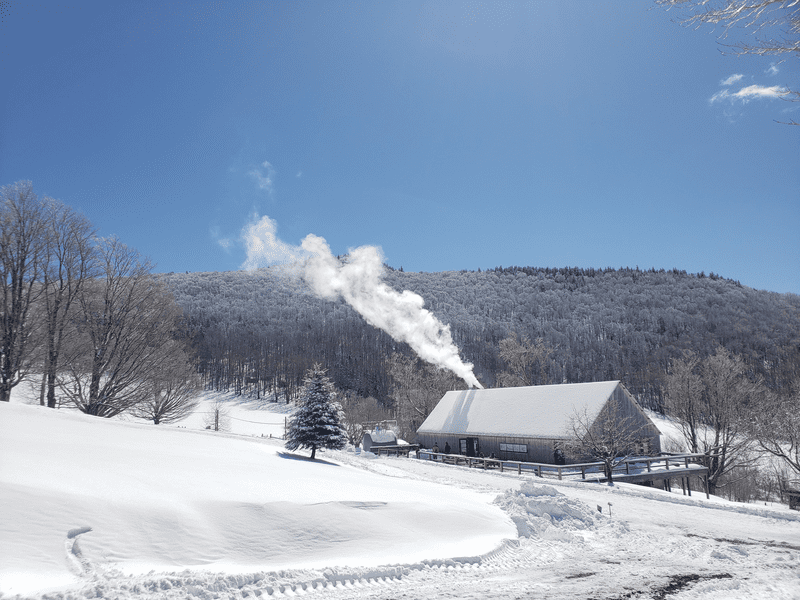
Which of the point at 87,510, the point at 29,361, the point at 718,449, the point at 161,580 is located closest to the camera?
the point at 161,580

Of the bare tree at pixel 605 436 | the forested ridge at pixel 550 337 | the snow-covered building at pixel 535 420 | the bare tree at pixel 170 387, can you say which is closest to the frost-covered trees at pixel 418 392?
the snow-covered building at pixel 535 420

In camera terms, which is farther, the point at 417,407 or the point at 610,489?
the point at 417,407

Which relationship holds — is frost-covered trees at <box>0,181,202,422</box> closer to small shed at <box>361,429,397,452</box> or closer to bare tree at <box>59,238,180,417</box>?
bare tree at <box>59,238,180,417</box>

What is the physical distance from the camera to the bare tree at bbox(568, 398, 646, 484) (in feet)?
77.3

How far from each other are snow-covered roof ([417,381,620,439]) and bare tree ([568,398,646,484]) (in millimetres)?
456

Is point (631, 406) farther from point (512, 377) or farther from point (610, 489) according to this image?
point (512, 377)

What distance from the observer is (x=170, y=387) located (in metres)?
27.2

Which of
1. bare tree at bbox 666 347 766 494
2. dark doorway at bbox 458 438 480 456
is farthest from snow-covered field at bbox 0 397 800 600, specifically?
bare tree at bbox 666 347 766 494

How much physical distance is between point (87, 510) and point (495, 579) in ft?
23.4

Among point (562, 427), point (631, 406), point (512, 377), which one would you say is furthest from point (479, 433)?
point (512, 377)

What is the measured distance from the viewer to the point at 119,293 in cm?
2131

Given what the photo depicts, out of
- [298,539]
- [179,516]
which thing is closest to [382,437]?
[298,539]

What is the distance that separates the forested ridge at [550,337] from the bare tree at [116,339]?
3127 inches

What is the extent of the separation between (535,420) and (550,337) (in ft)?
441
